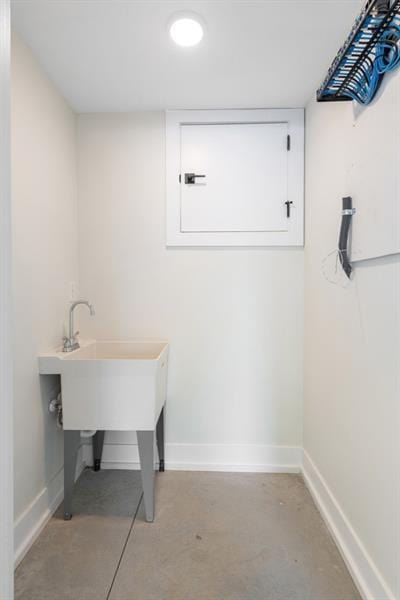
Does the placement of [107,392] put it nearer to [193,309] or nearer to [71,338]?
[71,338]

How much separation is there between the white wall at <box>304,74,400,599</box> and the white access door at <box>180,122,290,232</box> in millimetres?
202

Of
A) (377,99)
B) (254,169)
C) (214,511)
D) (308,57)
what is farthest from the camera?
(254,169)

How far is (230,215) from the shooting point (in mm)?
2248

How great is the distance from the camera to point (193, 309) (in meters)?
2.30

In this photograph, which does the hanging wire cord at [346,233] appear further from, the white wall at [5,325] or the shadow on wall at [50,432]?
the shadow on wall at [50,432]

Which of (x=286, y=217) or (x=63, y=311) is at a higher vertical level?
(x=286, y=217)

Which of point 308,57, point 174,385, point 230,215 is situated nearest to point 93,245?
point 230,215

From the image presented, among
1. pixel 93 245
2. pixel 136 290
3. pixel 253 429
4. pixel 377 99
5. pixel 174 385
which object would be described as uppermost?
pixel 377 99

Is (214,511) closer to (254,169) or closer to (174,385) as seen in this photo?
(174,385)

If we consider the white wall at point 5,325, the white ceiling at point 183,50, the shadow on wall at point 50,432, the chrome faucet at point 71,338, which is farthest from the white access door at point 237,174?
the white wall at point 5,325

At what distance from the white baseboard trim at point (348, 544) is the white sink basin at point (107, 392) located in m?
0.98

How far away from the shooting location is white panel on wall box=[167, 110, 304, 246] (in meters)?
2.22

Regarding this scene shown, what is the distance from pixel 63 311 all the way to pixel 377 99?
6.12 feet

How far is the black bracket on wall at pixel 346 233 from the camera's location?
59.2 inches
